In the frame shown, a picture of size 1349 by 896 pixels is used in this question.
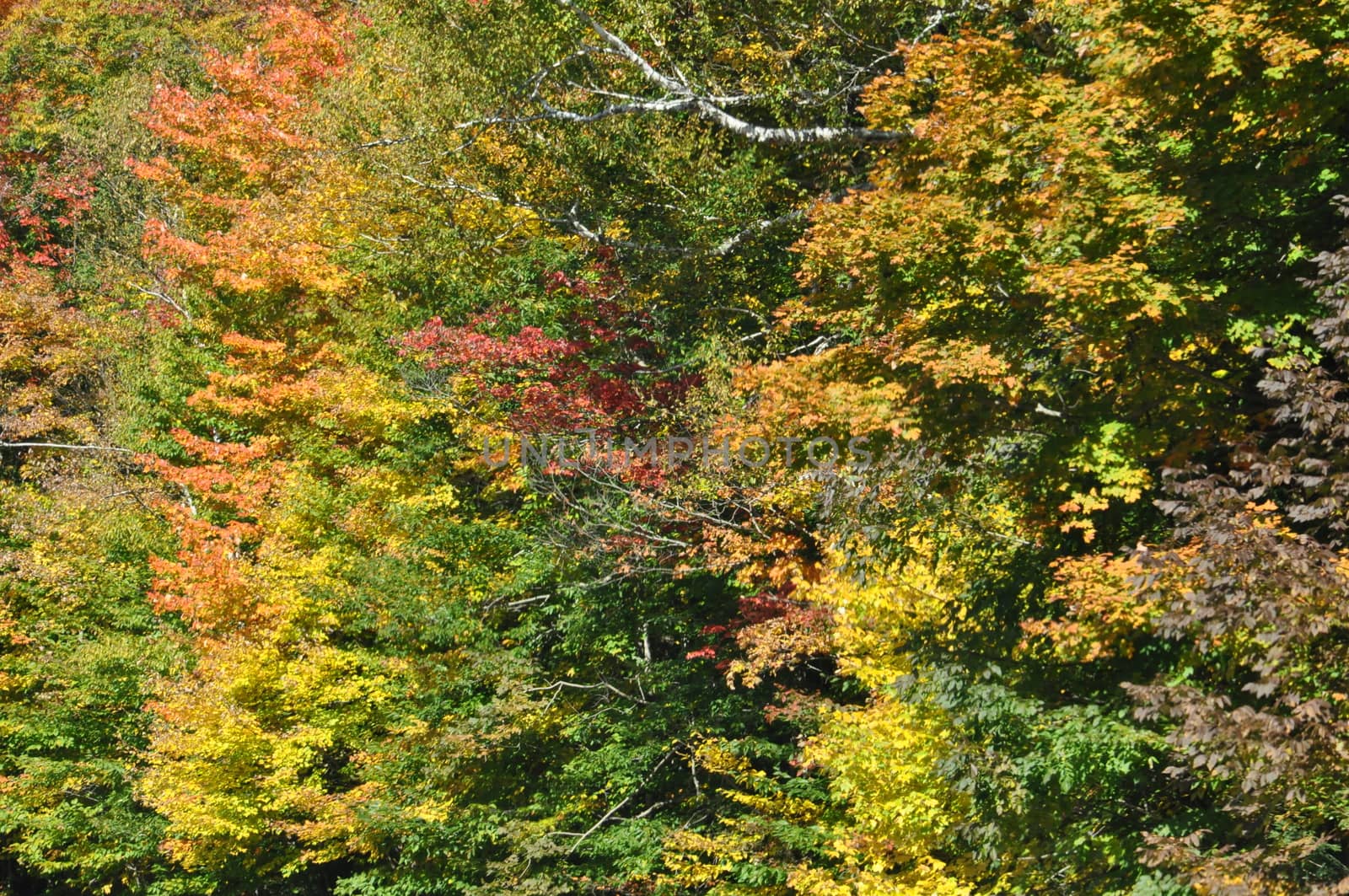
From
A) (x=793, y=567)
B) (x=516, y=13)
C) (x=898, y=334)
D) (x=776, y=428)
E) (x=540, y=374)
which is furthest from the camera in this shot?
(x=540, y=374)

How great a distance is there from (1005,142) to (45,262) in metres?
31.6

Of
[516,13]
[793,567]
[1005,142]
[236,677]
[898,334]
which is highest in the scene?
[516,13]

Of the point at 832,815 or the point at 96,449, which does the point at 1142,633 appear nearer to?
the point at 832,815

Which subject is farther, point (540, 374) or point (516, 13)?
point (540, 374)

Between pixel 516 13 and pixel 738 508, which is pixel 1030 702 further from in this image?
pixel 516 13

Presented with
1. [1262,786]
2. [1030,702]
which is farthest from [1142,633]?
[1262,786]

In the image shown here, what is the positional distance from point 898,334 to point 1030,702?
336 cm

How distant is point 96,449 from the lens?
88.8 ft

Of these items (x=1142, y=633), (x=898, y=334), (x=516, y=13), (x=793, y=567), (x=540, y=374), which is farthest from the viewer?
(x=540, y=374)

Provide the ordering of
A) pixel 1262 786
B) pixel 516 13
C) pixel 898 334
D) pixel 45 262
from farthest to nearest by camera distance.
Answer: pixel 45 262 → pixel 516 13 → pixel 898 334 → pixel 1262 786

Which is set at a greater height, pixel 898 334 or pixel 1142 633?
pixel 898 334

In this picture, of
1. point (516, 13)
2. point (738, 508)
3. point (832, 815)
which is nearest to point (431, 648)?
point (738, 508)

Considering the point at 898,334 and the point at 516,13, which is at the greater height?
the point at 516,13

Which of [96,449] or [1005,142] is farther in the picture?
[96,449]
